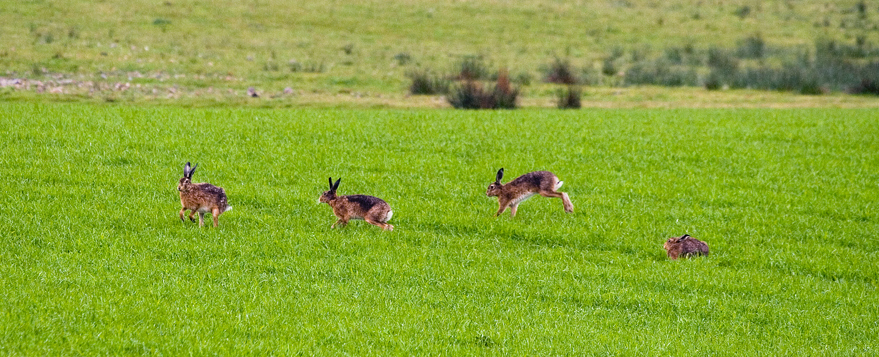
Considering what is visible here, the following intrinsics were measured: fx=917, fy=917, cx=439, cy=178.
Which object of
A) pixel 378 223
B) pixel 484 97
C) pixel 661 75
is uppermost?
pixel 378 223

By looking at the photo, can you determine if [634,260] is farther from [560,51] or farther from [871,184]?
[560,51]

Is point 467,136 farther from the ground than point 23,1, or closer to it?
closer to it

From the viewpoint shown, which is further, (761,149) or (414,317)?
(761,149)

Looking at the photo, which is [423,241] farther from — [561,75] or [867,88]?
[867,88]

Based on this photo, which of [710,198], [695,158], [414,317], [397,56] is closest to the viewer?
[414,317]

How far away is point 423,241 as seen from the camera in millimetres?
12891

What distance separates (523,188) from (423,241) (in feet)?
6.28

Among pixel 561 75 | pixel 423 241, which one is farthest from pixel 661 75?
pixel 423 241

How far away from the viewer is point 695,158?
20.0 m

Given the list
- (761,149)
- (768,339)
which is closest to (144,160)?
(768,339)

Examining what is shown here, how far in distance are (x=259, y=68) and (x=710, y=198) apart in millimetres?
21420

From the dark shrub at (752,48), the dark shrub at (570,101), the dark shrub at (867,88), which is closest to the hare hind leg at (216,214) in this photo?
the dark shrub at (570,101)

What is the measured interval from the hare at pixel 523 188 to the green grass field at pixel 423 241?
1.03ft

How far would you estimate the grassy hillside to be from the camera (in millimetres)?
29844
